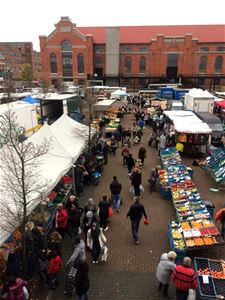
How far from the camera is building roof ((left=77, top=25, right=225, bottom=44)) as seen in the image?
2202 inches

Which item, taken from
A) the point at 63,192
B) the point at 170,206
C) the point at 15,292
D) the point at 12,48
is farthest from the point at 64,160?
the point at 12,48

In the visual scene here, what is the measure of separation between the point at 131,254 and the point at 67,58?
184 feet

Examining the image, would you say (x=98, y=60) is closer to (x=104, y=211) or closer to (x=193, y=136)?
(x=193, y=136)

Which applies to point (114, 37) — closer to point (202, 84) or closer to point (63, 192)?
point (202, 84)

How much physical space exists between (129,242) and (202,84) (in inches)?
2158

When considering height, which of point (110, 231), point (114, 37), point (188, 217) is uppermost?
point (114, 37)

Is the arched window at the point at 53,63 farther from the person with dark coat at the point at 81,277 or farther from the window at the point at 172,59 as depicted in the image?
the person with dark coat at the point at 81,277

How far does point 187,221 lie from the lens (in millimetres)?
8281

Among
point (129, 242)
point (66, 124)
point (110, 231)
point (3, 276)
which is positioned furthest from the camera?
point (66, 124)

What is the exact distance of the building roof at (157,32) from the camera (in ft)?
184

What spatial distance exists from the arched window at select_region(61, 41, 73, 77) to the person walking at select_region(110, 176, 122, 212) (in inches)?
2076

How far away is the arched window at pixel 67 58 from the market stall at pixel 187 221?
169 ft

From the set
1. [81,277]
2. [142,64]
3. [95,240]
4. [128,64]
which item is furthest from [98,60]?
[81,277]

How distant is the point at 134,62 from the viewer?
2276 inches
